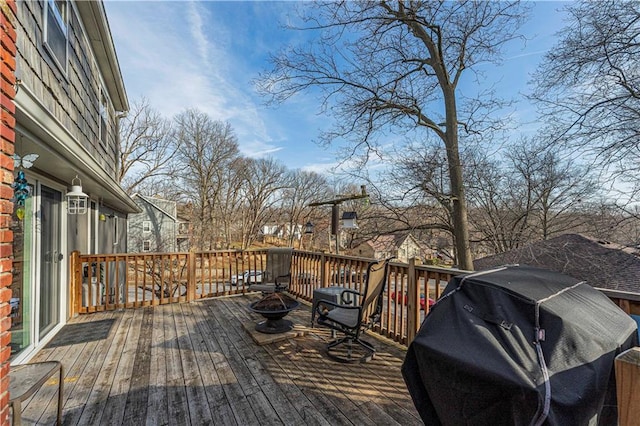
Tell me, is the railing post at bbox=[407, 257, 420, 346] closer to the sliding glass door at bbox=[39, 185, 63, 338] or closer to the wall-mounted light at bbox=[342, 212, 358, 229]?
the wall-mounted light at bbox=[342, 212, 358, 229]

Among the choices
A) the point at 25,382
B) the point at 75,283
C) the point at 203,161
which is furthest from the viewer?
the point at 203,161

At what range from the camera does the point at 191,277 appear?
5.55 metres

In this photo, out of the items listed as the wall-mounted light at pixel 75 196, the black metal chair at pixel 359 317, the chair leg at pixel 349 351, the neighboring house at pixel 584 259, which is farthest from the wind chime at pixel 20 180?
the neighboring house at pixel 584 259

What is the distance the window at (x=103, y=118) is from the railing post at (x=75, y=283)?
8.63ft

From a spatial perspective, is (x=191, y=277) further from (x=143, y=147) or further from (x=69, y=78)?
(x=143, y=147)

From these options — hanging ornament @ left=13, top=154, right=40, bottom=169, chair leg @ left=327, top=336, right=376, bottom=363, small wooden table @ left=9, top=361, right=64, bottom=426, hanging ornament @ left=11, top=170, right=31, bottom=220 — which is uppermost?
hanging ornament @ left=13, top=154, right=40, bottom=169

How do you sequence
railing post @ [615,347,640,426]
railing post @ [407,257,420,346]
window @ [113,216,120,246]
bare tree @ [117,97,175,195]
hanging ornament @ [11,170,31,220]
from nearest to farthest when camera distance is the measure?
1. railing post @ [615,347,640,426]
2. hanging ornament @ [11,170,31,220]
3. railing post @ [407,257,420,346]
4. window @ [113,216,120,246]
5. bare tree @ [117,97,175,195]

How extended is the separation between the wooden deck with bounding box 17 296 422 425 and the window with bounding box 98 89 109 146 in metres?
3.90

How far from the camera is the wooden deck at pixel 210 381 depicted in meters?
2.27

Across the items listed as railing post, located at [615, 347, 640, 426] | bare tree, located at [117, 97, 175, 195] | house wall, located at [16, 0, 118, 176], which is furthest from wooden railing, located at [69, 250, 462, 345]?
bare tree, located at [117, 97, 175, 195]

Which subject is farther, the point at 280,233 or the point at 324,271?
the point at 280,233

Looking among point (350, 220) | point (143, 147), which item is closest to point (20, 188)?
point (350, 220)

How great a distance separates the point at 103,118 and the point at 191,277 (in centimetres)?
399

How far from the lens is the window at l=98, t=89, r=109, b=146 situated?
5941 mm
